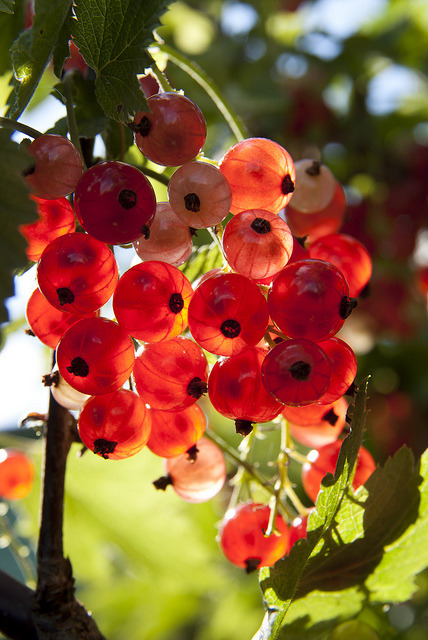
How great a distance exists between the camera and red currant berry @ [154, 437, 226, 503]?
0.96 meters

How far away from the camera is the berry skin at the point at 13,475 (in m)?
1.46

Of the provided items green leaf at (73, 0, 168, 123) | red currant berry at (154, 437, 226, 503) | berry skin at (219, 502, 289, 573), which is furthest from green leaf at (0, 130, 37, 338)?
berry skin at (219, 502, 289, 573)

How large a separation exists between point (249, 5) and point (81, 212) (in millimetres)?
2605

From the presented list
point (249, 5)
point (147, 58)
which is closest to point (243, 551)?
point (147, 58)

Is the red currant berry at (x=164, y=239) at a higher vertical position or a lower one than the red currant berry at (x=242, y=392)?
higher

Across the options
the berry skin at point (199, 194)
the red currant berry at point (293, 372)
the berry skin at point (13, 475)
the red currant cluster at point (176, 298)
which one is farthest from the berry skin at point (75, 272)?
the berry skin at point (13, 475)

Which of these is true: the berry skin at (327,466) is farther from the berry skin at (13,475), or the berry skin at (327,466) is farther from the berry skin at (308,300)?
the berry skin at (13,475)

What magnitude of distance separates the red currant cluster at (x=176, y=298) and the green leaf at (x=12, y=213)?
0.22 ft

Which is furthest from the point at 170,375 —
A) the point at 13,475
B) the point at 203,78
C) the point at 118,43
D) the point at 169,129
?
the point at 13,475

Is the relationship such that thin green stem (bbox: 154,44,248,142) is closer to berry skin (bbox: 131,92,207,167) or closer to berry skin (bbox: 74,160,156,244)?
berry skin (bbox: 131,92,207,167)

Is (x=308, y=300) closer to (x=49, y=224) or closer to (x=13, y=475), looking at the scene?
(x=49, y=224)

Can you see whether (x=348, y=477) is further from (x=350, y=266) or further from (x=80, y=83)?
(x=80, y=83)

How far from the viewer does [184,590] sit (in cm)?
217

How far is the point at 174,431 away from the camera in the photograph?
0.88 meters
